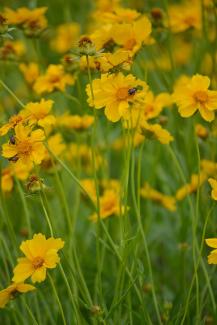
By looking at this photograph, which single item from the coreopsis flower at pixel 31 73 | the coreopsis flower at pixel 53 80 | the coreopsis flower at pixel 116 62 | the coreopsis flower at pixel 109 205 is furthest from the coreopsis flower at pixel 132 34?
the coreopsis flower at pixel 31 73

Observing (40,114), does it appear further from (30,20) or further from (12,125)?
(30,20)

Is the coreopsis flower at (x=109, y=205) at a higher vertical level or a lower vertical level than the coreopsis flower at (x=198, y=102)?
lower

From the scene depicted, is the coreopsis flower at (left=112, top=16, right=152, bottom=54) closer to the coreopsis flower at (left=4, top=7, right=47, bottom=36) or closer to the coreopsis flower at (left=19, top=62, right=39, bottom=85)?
the coreopsis flower at (left=4, top=7, right=47, bottom=36)

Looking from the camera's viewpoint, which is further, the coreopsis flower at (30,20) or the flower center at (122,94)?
the coreopsis flower at (30,20)

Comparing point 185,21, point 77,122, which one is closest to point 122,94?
point 77,122

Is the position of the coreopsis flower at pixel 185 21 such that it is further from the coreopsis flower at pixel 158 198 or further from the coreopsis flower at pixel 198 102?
the coreopsis flower at pixel 198 102

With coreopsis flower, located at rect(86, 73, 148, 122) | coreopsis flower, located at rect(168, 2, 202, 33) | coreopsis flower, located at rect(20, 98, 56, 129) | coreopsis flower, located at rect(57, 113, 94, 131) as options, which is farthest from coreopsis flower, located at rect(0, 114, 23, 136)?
coreopsis flower, located at rect(168, 2, 202, 33)
